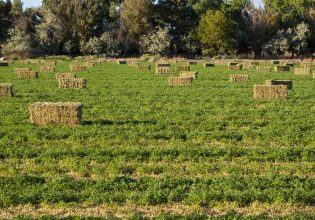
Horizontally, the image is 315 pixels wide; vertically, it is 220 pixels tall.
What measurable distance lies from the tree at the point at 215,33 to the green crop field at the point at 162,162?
2662 inches

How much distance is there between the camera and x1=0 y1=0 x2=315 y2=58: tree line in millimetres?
89438

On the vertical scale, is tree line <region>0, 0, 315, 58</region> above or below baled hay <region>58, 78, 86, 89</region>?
above

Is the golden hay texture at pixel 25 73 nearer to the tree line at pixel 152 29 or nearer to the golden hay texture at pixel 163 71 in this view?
the golden hay texture at pixel 163 71

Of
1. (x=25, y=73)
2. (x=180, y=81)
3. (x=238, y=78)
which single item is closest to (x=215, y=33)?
(x=238, y=78)

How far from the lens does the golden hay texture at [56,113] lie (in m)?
17.6

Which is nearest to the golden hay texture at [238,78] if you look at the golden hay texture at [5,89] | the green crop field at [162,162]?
the green crop field at [162,162]

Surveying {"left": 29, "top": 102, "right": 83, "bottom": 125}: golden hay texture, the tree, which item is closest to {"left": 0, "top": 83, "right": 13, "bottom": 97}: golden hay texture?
{"left": 29, "top": 102, "right": 83, "bottom": 125}: golden hay texture

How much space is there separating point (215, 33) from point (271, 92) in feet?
212

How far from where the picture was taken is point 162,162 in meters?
12.8

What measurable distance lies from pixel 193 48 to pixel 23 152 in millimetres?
82256

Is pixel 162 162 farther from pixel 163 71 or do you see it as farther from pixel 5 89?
pixel 163 71

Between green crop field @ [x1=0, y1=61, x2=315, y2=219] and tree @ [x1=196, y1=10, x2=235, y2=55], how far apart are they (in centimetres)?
6761

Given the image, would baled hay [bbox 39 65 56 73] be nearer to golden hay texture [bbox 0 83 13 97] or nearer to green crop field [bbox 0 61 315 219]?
golden hay texture [bbox 0 83 13 97]

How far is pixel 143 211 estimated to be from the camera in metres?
9.34
